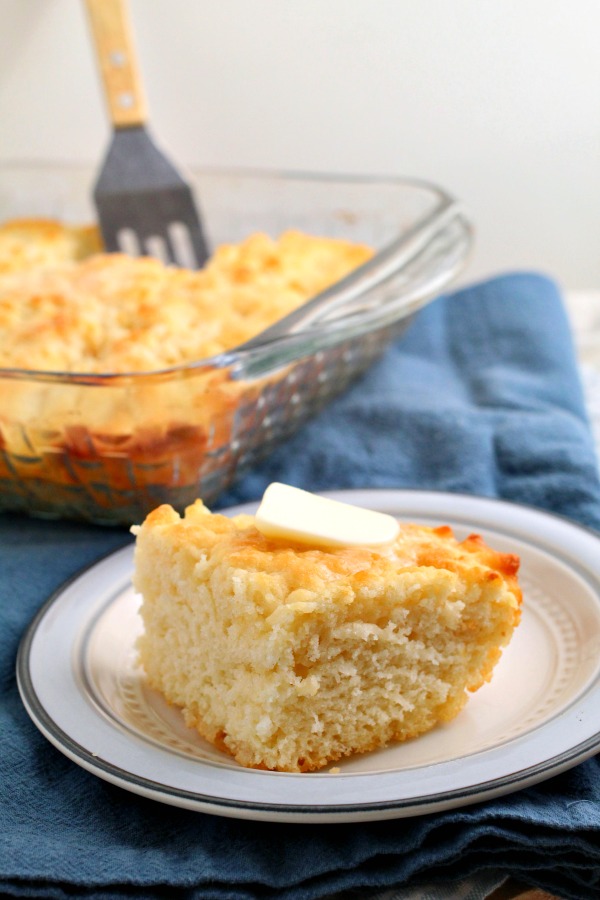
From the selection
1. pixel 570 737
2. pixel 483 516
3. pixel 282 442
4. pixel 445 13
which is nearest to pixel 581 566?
pixel 483 516

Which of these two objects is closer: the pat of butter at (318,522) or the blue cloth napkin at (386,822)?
the blue cloth napkin at (386,822)

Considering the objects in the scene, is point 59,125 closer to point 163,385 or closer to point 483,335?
point 483,335

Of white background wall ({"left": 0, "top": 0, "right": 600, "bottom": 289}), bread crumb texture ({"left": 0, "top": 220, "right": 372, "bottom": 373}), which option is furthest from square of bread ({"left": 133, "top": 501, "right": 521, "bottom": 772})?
white background wall ({"left": 0, "top": 0, "right": 600, "bottom": 289})

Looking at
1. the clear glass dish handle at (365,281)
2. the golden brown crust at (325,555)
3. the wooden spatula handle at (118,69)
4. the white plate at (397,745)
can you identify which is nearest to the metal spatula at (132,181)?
the wooden spatula handle at (118,69)

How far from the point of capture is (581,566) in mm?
1165

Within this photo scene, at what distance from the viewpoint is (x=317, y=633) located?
0.91 metres

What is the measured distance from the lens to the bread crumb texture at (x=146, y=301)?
59.8 inches

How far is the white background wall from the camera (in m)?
2.78

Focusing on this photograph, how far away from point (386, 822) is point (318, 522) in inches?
10.7

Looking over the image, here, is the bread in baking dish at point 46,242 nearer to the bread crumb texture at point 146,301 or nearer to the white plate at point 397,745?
the bread crumb texture at point 146,301

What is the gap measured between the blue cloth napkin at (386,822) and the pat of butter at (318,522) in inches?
9.9

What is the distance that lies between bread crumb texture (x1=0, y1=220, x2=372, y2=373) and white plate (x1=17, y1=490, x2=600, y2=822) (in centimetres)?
33

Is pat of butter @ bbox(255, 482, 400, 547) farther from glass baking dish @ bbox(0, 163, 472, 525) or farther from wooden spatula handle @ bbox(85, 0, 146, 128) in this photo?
wooden spatula handle @ bbox(85, 0, 146, 128)

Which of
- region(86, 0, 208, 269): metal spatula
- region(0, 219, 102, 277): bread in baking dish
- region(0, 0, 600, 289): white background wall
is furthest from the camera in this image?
region(0, 0, 600, 289): white background wall
